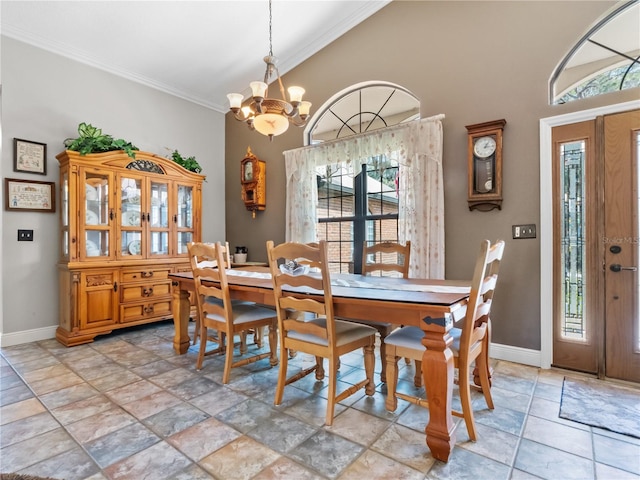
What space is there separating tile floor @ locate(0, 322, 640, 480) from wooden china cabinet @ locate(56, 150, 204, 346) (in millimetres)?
894

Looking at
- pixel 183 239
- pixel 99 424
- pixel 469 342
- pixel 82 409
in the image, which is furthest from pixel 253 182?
pixel 469 342

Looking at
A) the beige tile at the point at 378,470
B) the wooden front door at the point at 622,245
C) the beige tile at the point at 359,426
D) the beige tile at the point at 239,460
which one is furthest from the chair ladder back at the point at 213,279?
the wooden front door at the point at 622,245

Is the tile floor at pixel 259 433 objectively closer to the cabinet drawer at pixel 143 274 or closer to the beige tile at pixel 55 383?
the beige tile at pixel 55 383

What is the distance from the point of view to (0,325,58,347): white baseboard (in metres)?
3.24

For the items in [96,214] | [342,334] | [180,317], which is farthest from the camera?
[96,214]

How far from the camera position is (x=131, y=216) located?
3.75m

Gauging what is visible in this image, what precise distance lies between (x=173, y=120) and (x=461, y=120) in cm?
372

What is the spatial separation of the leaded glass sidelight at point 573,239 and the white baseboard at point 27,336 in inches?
194

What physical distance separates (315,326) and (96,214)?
2.95m

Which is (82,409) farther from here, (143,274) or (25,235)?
(25,235)

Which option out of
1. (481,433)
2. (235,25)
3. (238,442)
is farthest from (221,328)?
(235,25)

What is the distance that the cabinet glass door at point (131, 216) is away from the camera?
3676 millimetres

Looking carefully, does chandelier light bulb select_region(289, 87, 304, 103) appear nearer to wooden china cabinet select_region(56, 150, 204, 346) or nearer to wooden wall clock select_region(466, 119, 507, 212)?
wooden wall clock select_region(466, 119, 507, 212)

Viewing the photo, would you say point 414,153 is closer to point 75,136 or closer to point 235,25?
point 235,25
